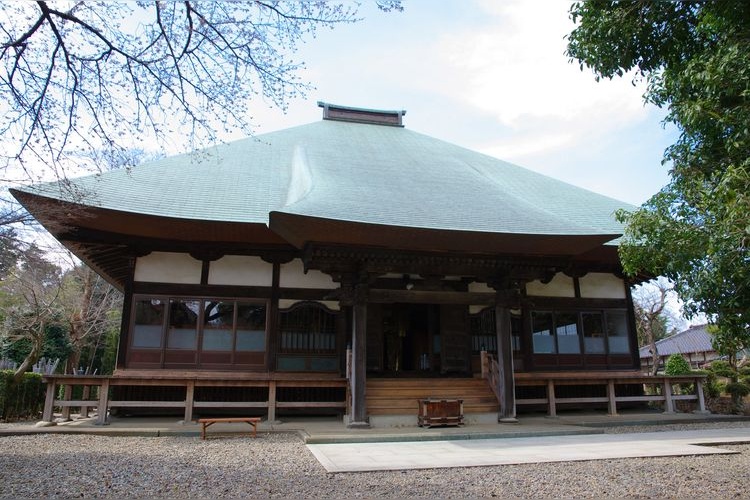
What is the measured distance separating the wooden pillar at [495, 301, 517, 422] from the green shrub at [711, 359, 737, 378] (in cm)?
1159

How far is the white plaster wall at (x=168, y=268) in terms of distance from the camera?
10602mm

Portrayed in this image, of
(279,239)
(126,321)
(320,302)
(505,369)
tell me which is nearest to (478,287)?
(505,369)

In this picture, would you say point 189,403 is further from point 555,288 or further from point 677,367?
point 677,367

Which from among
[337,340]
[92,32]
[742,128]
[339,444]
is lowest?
[339,444]

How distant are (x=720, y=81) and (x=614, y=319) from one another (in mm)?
8816

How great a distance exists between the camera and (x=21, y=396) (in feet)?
36.4

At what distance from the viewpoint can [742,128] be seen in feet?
15.3

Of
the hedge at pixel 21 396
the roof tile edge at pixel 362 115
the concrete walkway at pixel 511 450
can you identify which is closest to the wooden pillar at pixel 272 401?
the concrete walkway at pixel 511 450

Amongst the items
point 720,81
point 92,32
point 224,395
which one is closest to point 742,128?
point 720,81

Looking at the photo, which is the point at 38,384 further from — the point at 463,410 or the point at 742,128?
the point at 742,128

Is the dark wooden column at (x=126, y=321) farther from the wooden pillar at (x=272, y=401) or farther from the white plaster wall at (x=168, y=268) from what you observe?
the wooden pillar at (x=272, y=401)

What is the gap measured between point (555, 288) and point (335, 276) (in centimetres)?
570

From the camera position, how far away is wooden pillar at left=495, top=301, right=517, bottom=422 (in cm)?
955

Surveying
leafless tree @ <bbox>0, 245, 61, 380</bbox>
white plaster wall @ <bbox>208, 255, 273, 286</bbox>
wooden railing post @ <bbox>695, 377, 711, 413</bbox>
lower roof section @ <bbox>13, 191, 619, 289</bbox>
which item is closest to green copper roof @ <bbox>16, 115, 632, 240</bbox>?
lower roof section @ <bbox>13, 191, 619, 289</bbox>
